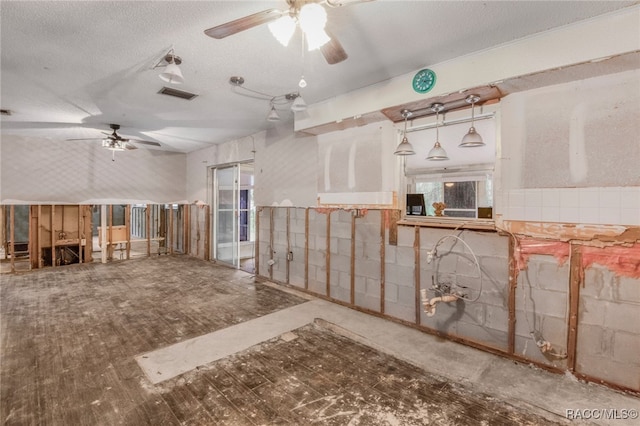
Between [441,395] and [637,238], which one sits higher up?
[637,238]

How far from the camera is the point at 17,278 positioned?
5.37 m

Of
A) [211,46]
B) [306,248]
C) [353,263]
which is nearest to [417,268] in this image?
[353,263]

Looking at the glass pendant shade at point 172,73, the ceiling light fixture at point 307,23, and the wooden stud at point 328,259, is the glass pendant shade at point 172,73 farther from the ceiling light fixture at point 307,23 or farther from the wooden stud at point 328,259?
the wooden stud at point 328,259

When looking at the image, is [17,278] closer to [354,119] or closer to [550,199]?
[354,119]

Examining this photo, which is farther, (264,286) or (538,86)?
(264,286)

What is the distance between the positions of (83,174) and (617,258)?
8.92 meters

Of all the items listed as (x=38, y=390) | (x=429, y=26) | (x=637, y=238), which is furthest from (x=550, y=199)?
(x=38, y=390)

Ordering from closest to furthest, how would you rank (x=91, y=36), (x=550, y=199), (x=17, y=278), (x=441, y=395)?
(x=441, y=395), (x=91, y=36), (x=550, y=199), (x=17, y=278)

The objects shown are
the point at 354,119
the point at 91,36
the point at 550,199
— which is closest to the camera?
the point at 91,36

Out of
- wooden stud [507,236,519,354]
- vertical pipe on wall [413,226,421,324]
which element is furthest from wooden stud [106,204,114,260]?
wooden stud [507,236,519,354]

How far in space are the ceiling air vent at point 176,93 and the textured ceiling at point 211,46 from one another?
0.43ft

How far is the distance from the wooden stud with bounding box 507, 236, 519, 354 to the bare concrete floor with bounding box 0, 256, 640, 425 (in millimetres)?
205

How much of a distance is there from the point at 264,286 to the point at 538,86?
4420 mm

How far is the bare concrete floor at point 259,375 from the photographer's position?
1.99 meters
